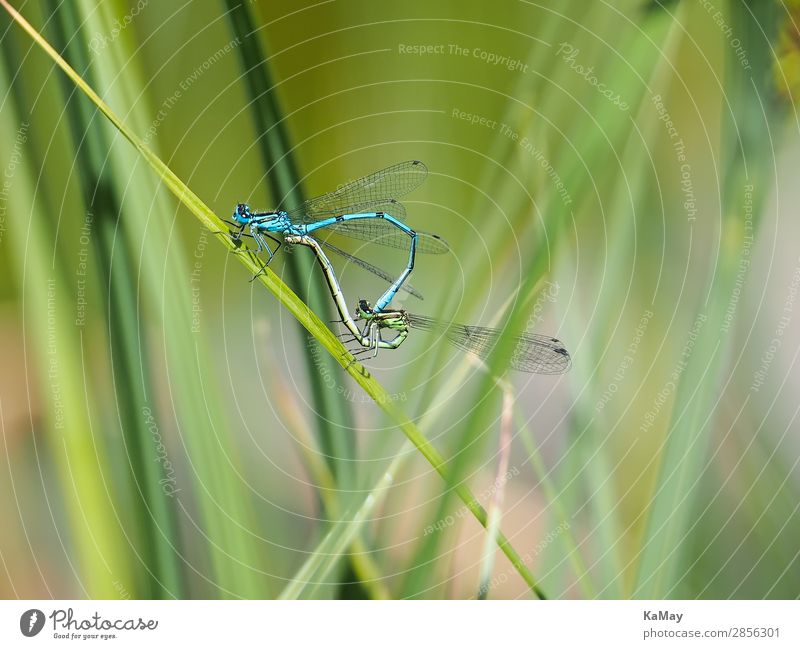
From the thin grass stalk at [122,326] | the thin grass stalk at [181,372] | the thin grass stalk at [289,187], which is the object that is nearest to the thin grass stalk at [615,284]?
the thin grass stalk at [289,187]

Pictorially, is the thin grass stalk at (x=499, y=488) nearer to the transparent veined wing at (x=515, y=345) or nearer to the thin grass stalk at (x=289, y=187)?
the transparent veined wing at (x=515, y=345)

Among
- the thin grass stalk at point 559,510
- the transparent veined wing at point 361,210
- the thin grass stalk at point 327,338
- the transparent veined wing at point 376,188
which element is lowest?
the thin grass stalk at point 559,510

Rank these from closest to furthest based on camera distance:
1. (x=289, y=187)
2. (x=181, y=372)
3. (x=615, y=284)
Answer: (x=181, y=372) < (x=289, y=187) < (x=615, y=284)

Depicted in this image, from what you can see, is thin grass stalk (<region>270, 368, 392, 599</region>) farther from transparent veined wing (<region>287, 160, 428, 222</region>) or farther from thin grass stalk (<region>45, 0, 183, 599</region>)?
transparent veined wing (<region>287, 160, 428, 222</region>)

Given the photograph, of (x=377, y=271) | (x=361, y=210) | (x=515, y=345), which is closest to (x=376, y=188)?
(x=361, y=210)

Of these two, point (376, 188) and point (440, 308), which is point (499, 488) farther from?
point (376, 188)
